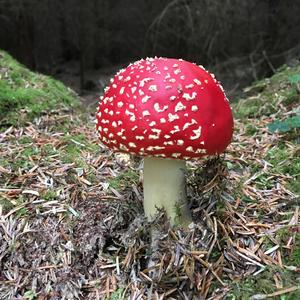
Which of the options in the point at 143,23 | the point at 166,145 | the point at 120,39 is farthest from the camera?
the point at 120,39

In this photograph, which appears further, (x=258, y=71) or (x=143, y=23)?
(x=143, y=23)

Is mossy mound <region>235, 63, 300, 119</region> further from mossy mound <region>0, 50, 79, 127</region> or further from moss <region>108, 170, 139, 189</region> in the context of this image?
mossy mound <region>0, 50, 79, 127</region>

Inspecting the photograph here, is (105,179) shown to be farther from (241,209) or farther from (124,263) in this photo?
(241,209)

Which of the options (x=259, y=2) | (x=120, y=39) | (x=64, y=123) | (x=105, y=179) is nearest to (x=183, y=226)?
(x=105, y=179)

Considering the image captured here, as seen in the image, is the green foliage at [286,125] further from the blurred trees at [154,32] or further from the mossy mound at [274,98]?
the blurred trees at [154,32]

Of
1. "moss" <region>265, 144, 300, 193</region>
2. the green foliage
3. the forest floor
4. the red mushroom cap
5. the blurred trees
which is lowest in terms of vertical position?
the blurred trees

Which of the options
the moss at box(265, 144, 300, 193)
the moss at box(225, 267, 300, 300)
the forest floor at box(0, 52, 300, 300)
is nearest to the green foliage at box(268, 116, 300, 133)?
the forest floor at box(0, 52, 300, 300)

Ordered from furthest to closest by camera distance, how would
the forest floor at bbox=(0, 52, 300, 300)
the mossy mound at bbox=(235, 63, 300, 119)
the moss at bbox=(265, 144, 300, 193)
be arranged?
the mossy mound at bbox=(235, 63, 300, 119), the moss at bbox=(265, 144, 300, 193), the forest floor at bbox=(0, 52, 300, 300)
